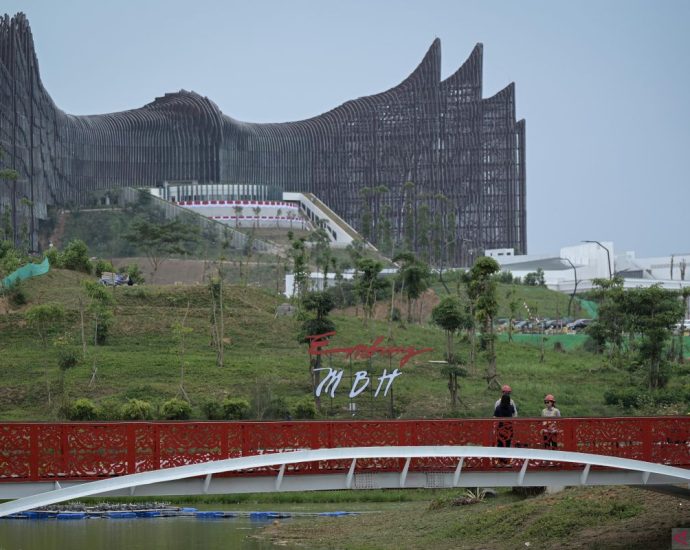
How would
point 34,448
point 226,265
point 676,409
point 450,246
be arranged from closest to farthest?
point 34,448 → point 676,409 → point 226,265 → point 450,246

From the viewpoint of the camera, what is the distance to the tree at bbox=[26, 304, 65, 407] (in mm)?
53125

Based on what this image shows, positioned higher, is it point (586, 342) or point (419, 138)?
point (419, 138)

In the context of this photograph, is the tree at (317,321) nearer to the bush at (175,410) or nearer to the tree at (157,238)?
the bush at (175,410)

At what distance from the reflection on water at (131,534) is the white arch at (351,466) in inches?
376

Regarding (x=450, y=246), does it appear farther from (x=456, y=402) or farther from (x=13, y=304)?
(x=456, y=402)

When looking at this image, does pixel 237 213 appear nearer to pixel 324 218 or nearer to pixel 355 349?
pixel 324 218

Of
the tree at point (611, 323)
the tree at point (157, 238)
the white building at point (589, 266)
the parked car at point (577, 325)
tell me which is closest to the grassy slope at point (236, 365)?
the tree at point (611, 323)

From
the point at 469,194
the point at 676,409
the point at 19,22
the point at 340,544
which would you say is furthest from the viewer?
the point at 469,194

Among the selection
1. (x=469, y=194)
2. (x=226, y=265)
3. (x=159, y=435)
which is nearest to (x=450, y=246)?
(x=469, y=194)

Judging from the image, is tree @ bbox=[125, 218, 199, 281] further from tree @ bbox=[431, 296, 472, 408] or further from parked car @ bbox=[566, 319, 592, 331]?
tree @ bbox=[431, 296, 472, 408]

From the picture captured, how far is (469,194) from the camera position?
471 ft

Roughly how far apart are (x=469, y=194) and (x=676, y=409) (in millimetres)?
97701

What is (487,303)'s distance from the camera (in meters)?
54.2

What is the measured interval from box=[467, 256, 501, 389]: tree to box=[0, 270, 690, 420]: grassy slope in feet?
2.69
